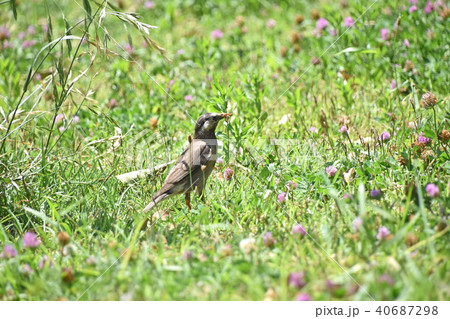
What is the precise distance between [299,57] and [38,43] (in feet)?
11.4

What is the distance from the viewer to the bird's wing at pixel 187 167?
387cm

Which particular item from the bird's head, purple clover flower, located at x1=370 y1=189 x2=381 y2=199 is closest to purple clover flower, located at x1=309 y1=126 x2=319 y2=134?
the bird's head

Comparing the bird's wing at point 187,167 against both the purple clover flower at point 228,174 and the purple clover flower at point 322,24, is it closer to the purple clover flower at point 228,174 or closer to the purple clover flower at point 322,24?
the purple clover flower at point 228,174

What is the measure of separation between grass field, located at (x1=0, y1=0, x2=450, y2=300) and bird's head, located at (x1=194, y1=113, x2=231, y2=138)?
14 cm

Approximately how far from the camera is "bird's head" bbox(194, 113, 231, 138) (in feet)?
14.2

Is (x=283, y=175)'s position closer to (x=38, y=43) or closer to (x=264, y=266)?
(x=264, y=266)

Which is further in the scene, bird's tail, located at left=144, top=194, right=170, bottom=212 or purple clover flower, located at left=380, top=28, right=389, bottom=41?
purple clover flower, located at left=380, top=28, right=389, bottom=41

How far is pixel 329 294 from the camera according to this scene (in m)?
2.39

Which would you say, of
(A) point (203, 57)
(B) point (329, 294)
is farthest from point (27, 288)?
(A) point (203, 57)

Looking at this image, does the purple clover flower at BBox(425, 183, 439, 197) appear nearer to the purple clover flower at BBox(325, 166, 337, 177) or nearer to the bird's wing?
the purple clover flower at BBox(325, 166, 337, 177)

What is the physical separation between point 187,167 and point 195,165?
0.41 ft

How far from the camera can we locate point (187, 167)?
13.3 feet
